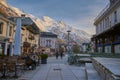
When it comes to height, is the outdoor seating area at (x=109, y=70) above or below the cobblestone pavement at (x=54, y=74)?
above

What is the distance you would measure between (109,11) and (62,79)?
20.3 m

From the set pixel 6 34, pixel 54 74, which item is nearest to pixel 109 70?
pixel 54 74

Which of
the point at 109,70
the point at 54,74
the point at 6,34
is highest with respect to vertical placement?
the point at 6,34

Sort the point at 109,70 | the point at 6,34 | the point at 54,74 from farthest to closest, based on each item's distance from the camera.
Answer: the point at 6,34, the point at 54,74, the point at 109,70

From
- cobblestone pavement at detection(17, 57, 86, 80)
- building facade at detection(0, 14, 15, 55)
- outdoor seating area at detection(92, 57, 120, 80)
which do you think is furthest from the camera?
building facade at detection(0, 14, 15, 55)

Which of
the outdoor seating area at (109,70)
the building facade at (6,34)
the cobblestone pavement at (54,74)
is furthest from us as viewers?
the building facade at (6,34)

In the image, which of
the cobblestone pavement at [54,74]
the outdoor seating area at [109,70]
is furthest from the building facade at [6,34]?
the outdoor seating area at [109,70]

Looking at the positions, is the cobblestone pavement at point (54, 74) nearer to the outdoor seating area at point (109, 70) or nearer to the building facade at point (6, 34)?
the outdoor seating area at point (109, 70)

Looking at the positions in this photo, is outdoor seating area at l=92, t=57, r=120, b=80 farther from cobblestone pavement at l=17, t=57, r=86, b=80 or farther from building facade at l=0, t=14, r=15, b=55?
building facade at l=0, t=14, r=15, b=55

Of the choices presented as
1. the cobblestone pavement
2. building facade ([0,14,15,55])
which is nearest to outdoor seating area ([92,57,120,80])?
the cobblestone pavement

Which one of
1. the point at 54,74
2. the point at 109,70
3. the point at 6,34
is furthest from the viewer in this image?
the point at 6,34

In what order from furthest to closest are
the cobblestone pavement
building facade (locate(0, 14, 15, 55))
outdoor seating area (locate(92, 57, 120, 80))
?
building facade (locate(0, 14, 15, 55))
the cobblestone pavement
outdoor seating area (locate(92, 57, 120, 80))

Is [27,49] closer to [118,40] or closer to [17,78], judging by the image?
[118,40]

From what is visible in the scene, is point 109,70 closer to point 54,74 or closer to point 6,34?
point 54,74
